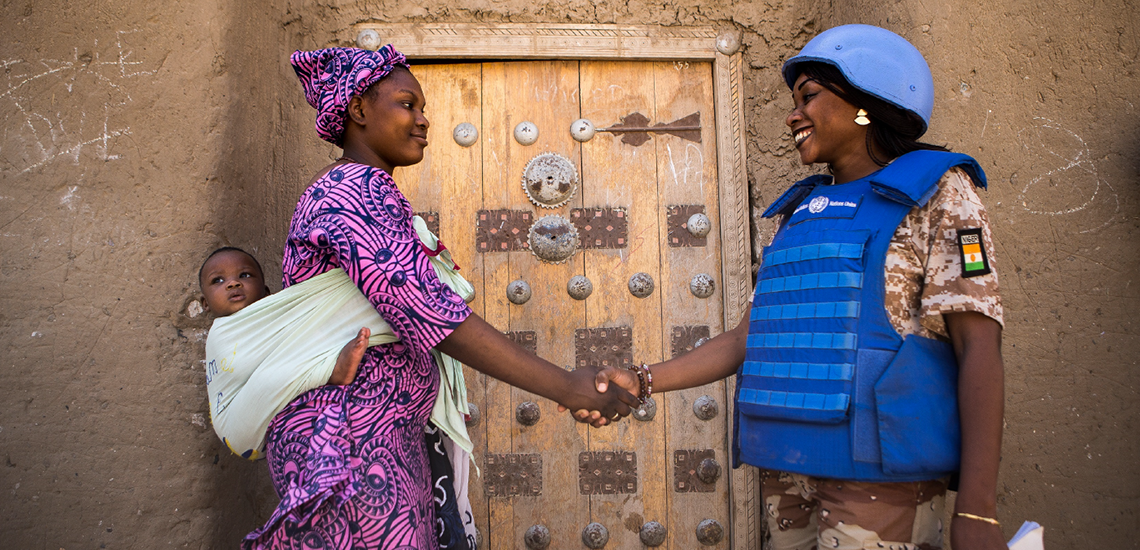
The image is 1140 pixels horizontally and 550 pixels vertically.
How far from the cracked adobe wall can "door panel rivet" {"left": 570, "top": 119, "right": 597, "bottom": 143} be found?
1274 mm

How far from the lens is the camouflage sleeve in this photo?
153 cm

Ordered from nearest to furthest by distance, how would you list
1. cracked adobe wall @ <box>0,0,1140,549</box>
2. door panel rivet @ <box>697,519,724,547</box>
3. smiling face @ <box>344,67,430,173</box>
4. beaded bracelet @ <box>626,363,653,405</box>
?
smiling face @ <box>344,67,430,173</box> → beaded bracelet @ <box>626,363,653,405</box> → cracked adobe wall @ <box>0,0,1140,549</box> → door panel rivet @ <box>697,519,724,547</box>

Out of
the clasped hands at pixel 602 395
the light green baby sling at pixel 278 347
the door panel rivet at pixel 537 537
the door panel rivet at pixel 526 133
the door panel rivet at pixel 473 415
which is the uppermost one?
the door panel rivet at pixel 526 133

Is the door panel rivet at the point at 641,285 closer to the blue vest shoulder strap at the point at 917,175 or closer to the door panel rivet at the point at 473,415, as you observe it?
the door panel rivet at the point at 473,415

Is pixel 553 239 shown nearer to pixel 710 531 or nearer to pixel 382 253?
pixel 710 531

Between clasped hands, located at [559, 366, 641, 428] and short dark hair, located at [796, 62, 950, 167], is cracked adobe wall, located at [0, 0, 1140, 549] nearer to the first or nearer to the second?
short dark hair, located at [796, 62, 950, 167]

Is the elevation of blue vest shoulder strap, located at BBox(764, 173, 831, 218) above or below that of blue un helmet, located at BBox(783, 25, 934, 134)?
below

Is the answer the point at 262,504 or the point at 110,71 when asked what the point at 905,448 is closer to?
→ the point at 262,504

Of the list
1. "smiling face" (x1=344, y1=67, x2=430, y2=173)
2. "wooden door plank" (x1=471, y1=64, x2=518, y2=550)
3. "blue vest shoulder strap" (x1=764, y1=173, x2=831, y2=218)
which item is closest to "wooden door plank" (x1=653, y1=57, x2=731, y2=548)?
"wooden door plank" (x1=471, y1=64, x2=518, y2=550)

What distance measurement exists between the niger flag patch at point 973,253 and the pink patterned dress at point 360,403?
1.08 metres

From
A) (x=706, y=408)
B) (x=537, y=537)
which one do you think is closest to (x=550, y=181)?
(x=706, y=408)

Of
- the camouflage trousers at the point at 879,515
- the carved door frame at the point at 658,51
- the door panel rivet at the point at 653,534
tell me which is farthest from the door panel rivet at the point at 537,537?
the camouflage trousers at the point at 879,515

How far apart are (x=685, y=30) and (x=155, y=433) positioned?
260 centimetres

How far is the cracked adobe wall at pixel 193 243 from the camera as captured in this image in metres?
2.47
